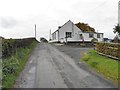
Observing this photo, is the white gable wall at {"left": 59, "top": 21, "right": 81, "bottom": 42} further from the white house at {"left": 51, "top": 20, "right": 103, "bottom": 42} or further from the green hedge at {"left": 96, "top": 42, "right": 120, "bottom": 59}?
the green hedge at {"left": 96, "top": 42, "right": 120, "bottom": 59}

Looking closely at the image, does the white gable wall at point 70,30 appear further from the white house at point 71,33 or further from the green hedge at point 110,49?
the green hedge at point 110,49

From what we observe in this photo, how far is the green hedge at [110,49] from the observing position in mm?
22306

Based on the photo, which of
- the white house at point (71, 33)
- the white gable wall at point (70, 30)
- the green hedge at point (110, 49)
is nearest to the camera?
the green hedge at point (110, 49)

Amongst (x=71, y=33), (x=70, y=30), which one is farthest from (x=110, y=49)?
(x=70, y=30)

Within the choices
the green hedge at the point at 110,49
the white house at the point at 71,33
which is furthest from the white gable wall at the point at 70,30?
the green hedge at the point at 110,49

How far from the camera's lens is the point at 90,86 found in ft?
43.6

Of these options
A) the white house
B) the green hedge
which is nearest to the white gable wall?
the white house

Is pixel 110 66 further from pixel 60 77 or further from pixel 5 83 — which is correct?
pixel 5 83

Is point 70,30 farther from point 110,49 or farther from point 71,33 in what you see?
point 110,49

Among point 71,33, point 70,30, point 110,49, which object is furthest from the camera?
point 70,30

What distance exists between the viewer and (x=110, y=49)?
24.4 m

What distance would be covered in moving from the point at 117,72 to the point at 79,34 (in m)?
57.4

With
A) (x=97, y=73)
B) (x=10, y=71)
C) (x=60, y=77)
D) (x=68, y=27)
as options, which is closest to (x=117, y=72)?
(x=97, y=73)

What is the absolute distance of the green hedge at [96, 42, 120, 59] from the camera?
22306 mm
